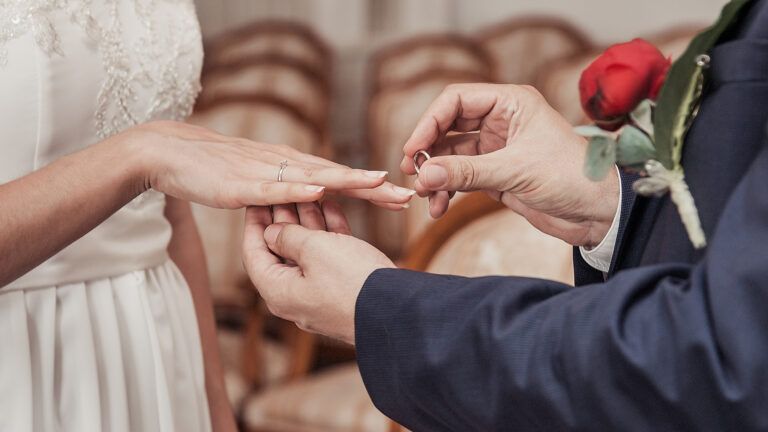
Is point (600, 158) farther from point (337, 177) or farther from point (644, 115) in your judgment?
point (337, 177)

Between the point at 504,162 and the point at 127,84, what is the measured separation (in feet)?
1.98

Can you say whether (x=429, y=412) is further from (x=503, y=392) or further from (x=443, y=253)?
(x=443, y=253)

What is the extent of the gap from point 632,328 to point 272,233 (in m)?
0.51

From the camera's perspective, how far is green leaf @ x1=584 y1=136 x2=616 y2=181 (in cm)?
84

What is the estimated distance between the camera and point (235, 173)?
1.15 metres

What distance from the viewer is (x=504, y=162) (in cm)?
112

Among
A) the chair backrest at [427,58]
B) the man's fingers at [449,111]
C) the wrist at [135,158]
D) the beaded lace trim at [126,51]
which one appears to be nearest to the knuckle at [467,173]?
the man's fingers at [449,111]

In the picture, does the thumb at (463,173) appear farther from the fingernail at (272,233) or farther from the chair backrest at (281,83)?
the chair backrest at (281,83)

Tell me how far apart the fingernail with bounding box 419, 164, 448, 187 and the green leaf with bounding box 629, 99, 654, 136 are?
26cm

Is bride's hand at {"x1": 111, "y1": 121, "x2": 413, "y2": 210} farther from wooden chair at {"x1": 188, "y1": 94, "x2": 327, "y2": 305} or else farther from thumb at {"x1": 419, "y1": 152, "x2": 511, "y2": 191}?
wooden chair at {"x1": 188, "y1": 94, "x2": 327, "y2": 305}

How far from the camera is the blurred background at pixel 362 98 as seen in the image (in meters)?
1.81

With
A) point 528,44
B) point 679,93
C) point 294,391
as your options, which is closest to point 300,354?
point 294,391

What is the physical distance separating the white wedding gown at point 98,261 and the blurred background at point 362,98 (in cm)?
A: 54

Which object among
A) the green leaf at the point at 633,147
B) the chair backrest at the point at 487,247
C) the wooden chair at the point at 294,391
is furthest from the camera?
the wooden chair at the point at 294,391
